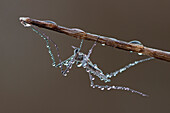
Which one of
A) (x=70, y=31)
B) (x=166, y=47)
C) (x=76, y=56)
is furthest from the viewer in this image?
(x=166, y=47)

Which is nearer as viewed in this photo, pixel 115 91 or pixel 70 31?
pixel 70 31

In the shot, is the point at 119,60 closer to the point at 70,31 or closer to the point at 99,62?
the point at 99,62

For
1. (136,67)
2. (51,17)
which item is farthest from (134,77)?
(51,17)

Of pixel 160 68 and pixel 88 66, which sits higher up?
pixel 160 68

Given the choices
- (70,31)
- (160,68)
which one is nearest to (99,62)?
(160,68)

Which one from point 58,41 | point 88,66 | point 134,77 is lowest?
point 88,66

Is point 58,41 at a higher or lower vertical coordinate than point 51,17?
lower

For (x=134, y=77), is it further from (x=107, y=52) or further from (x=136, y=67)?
(x=107, y=52)

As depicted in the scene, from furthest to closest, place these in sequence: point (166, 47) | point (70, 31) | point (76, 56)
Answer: point (166, 47)
point (76, 56)
point (70, 31)

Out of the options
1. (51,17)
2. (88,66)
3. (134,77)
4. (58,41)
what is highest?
(51,17)
